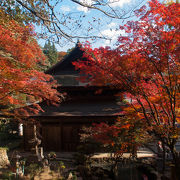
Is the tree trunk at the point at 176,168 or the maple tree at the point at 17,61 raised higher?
the maple tree at the point at 17,61

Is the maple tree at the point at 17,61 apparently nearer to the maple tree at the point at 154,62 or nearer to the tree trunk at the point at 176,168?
the maple tree at the point at 154,62

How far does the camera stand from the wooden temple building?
8.25 metres

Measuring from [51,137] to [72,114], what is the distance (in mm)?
2706

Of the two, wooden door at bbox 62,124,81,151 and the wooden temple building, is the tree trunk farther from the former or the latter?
wooden door at bbox 62,124,81,151

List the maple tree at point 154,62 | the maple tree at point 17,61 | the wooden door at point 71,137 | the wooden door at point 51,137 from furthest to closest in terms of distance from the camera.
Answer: the wooden door at point 51,137, the wooden door at point 71,137, the maple tree at point 17,61, the maple tree at point 154,62

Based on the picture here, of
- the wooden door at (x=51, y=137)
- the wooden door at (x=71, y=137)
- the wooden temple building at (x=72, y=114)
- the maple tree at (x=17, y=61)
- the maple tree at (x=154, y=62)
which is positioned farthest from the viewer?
the wooden door at (x=51, y=137)

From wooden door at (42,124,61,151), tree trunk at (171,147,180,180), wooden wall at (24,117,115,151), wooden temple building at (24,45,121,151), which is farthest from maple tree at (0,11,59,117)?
tree trunk at (171,147,180,180)

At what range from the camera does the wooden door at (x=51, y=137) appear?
962cm

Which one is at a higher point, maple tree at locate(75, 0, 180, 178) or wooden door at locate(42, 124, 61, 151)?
maple tree at locate(75, 0, 180, 178)

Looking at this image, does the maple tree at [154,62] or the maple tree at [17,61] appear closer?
the maple tree at [154,62]

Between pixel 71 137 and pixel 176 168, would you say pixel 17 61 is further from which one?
pixel 176 168

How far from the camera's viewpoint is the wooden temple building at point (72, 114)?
825 centimetres

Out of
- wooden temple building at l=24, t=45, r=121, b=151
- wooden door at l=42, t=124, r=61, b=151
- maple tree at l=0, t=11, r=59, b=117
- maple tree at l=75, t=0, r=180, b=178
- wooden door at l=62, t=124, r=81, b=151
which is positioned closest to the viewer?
maple tree at l=75, t=0, r=180, b=178

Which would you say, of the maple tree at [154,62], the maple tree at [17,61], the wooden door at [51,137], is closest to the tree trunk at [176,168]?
the maple tree at [154,62]
